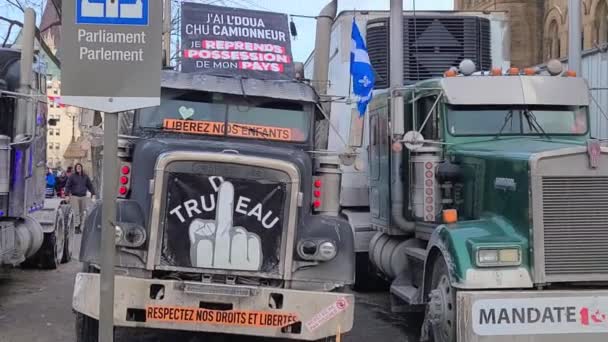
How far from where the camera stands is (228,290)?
18.5 ft

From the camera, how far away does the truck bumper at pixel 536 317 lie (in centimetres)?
573

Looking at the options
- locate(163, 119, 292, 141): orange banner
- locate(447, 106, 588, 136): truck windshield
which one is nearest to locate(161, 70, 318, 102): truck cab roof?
locate(163, 119, 292, 141): orange banner

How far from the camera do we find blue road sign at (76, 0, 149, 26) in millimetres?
4207

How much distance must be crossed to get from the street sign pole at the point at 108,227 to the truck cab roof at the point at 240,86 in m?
2.67

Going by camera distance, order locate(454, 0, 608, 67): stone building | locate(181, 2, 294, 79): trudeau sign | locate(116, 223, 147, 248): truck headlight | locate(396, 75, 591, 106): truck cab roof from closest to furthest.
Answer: locate(116, 223, 147, 248): truck headlight
locate(396, 75, 591, 106): truck cab roof
locate(181, 2, 294, 79): trudeau sign
locate(454, 0, 608, 67): stone building

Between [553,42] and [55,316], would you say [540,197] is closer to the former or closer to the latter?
[55,316]

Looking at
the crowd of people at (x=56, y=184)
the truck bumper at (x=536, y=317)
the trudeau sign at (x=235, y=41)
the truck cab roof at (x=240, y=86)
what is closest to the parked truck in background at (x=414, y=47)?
the trudeau sign at (x=235, y=41)

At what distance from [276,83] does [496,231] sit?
2.54 meters

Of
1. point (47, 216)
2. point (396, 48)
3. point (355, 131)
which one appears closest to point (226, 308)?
point (355, 131)

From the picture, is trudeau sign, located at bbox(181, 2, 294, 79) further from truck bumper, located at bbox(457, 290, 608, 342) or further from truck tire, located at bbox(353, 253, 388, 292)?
truck bumper, located at bbox(457, 290, 608, 342)

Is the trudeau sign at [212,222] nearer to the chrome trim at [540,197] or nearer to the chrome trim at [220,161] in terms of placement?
the chrome trim at [220,161]

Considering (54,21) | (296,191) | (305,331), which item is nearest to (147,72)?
(296,191)

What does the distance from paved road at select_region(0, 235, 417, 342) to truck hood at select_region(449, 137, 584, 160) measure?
2.08 m

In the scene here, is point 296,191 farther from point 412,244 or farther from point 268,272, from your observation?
point 412,244
